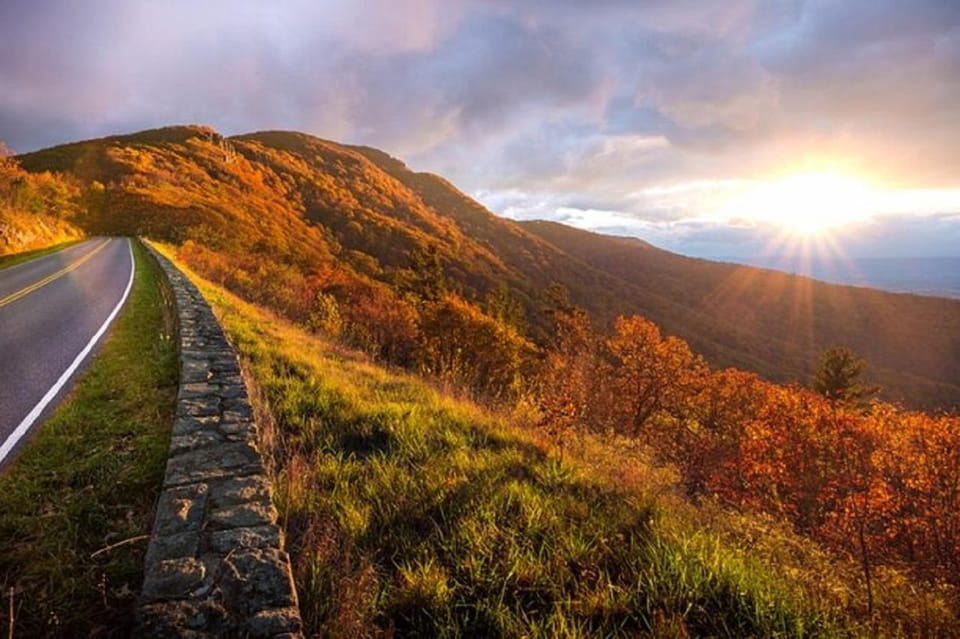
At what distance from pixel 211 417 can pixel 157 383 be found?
257 centimetres

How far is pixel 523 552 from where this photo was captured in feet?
10.7

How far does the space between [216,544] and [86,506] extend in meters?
1.54

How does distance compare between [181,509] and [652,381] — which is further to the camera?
[652,381]

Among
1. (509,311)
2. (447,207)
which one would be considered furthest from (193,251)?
(447,207)

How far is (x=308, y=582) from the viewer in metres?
2.73

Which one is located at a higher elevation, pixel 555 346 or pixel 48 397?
pixel 48 397

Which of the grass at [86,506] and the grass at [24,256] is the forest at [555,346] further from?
the grass at [86,506]

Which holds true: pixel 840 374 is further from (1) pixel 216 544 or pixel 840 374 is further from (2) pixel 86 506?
(2) pixel 86 506

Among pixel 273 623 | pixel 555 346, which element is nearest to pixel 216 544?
pixel 273 623

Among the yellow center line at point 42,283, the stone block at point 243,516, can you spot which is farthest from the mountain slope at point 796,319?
the stone block at point 243,516

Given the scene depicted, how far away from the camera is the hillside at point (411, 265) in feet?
94.1

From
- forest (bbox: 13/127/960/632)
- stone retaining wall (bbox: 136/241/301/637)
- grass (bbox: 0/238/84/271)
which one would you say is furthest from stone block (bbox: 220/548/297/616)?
grass (bbox: 0/238/84/271)

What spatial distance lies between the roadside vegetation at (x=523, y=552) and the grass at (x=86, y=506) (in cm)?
94

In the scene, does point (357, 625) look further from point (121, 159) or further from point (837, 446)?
point (121, 159)
